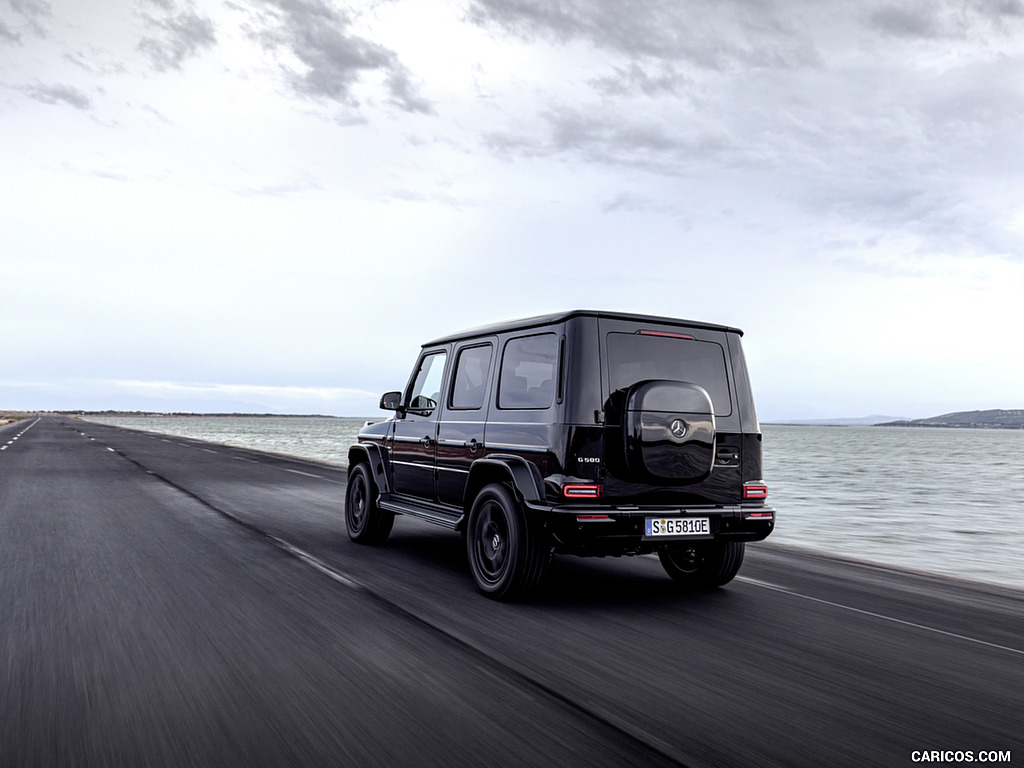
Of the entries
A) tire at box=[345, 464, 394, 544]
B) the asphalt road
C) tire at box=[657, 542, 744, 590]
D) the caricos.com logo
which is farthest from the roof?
the caricos.com logo

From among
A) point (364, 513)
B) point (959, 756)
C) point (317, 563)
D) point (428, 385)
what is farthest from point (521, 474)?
point (364, 513)

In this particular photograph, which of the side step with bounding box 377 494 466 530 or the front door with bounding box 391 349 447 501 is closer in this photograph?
the side step with bounding box 377 494 466 530

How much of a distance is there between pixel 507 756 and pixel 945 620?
167 inches

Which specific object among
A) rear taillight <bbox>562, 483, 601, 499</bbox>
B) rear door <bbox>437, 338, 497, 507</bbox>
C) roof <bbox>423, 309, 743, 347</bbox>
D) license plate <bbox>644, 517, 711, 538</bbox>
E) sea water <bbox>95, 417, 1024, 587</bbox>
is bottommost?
sea water <bbox>95, 417, 1024, 587</bbox>

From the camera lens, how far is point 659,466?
19.3ft

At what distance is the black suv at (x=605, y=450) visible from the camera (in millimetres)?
5773

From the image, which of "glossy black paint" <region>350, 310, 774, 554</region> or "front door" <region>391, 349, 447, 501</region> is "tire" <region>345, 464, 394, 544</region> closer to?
"front door" <region>391, 349, 447, 501</region>

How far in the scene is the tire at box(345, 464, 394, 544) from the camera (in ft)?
29.0

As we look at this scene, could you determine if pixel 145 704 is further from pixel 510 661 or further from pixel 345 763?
pixel 510 661

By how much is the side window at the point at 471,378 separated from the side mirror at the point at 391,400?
2.89 ft

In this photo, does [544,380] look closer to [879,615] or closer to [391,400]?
[391,400]

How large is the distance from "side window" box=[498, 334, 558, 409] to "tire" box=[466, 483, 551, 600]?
2.39 ft

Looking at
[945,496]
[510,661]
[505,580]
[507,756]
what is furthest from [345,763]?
[945,496]

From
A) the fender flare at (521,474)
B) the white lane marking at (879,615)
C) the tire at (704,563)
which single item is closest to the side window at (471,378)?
the fender flare at (521,474)
